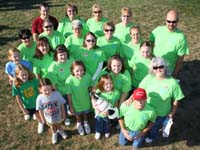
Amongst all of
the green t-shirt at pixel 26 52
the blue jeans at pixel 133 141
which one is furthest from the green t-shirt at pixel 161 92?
the green t-shirt at pixel 26 52

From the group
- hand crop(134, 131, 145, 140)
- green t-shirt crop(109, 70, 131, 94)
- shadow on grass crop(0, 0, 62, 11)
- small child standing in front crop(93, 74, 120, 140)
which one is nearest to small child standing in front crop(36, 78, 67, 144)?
small child standing in front crop(93, 74, 120, 140)

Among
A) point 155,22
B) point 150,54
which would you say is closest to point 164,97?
point 150,54

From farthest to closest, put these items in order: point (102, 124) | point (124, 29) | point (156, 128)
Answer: point (124, 29) < point (102, 124) < point (156, 128)

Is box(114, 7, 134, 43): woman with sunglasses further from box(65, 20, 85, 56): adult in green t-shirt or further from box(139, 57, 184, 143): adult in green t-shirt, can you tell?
box(139, 57, 184, 143): adult in green t-shirt

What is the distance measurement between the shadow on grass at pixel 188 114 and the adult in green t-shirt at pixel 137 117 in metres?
0.70

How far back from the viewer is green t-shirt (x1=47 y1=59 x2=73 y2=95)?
8039 mm

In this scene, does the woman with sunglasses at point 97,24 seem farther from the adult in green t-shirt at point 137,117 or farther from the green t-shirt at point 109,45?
the adult in green t-shirt at point 137,117

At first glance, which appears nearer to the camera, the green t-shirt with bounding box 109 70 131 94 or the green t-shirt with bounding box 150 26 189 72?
the green t-shirt with bounding box 109 70 131 94

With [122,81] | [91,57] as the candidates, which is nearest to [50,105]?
[91,57]

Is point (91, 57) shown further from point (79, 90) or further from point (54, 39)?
point (54, 39)

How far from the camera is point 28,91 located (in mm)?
8430

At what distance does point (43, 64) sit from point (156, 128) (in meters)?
3.25

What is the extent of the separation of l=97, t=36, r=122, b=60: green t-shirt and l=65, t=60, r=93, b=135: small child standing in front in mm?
1051

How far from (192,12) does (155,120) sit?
33.0ft
